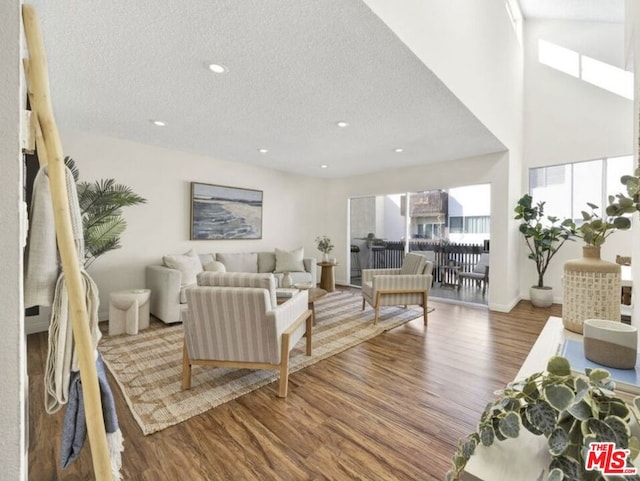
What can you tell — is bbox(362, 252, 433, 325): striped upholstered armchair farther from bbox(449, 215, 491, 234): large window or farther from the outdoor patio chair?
the outdoor patio chair

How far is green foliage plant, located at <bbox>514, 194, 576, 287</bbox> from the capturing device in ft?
14.6

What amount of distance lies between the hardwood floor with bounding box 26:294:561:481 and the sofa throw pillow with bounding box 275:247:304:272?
2.45 metres

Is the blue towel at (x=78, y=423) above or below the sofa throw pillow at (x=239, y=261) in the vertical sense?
below

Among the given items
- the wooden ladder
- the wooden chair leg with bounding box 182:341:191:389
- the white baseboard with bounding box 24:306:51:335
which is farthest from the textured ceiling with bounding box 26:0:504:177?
the white baseboard with bounding box 24:306:51:335

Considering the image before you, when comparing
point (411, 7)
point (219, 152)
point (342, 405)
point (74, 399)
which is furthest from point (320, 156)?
point (74, 399)

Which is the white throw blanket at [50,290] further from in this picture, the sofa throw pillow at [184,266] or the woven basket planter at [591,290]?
the sofa throw pillow at [184,266]

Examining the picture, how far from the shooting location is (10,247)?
67cm

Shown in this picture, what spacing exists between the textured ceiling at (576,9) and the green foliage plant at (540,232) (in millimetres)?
→ 2923

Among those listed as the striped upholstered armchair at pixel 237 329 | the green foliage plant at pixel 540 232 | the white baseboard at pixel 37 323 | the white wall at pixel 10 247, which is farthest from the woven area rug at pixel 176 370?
the green foliage plant at pixel 540 232

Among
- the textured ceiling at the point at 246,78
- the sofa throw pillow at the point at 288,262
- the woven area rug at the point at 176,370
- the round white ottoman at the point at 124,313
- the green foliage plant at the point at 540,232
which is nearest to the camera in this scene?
the textured ceiling at the point at 246,78

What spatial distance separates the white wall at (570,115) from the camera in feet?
13.8

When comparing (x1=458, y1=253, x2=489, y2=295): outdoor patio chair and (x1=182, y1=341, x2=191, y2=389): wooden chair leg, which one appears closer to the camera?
(x1=182, y1=341, x2=191, y2=389): wooden chair leg

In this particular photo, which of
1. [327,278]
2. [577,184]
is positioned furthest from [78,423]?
[577,184]

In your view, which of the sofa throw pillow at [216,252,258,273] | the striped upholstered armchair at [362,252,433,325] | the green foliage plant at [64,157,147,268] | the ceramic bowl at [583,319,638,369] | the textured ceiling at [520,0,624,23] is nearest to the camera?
the ceramic bowl at [583,319,638,369]
